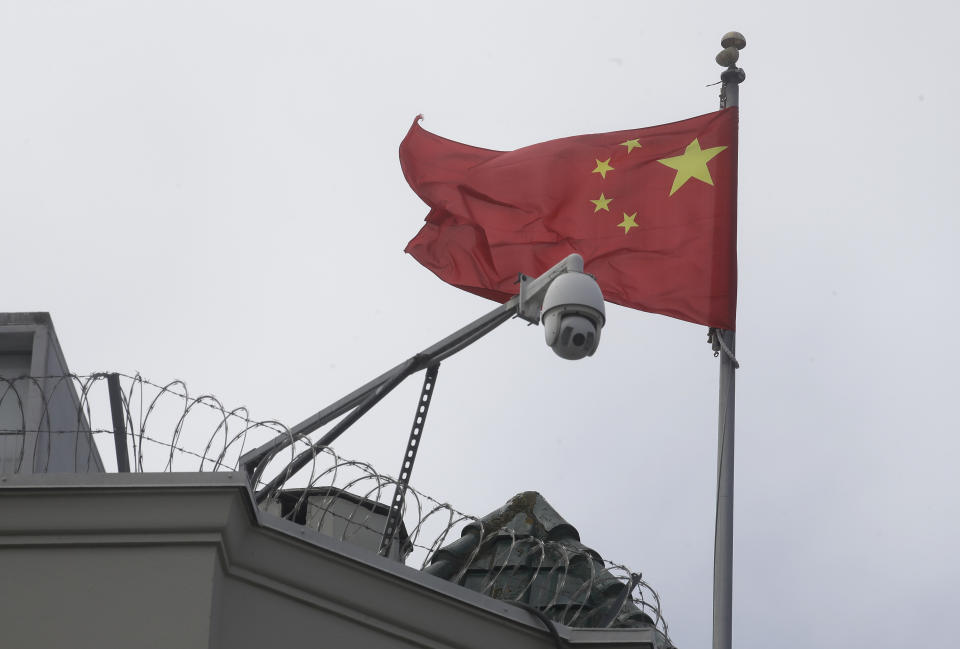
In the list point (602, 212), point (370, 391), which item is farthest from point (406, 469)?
point (602, 212)

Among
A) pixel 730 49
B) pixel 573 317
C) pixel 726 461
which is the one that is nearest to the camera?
pixel 573 317

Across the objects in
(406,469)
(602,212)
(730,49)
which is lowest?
(406,469)

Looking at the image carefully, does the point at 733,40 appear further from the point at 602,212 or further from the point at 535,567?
the point at 535,567

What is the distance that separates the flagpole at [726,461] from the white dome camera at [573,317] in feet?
8.32

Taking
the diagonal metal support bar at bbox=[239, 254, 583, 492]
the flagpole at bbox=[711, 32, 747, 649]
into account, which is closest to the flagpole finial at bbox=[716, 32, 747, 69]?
the flagpole at bbox=[711, 32, 747, 649]

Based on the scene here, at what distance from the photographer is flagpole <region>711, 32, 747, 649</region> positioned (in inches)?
431

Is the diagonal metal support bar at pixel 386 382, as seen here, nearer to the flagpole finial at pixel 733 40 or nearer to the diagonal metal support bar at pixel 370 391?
the diagonal metal support bar at pixel 370 391

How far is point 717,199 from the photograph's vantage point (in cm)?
1316

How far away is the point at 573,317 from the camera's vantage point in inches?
370

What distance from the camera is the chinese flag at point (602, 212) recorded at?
1288 cm

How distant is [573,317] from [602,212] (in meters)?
4.11

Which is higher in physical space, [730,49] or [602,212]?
[730,49]

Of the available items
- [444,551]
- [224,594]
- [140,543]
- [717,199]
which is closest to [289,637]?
[224,594]

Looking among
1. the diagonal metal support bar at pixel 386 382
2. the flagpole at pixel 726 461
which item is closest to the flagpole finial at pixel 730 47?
the flagpole at pixel 726 461
